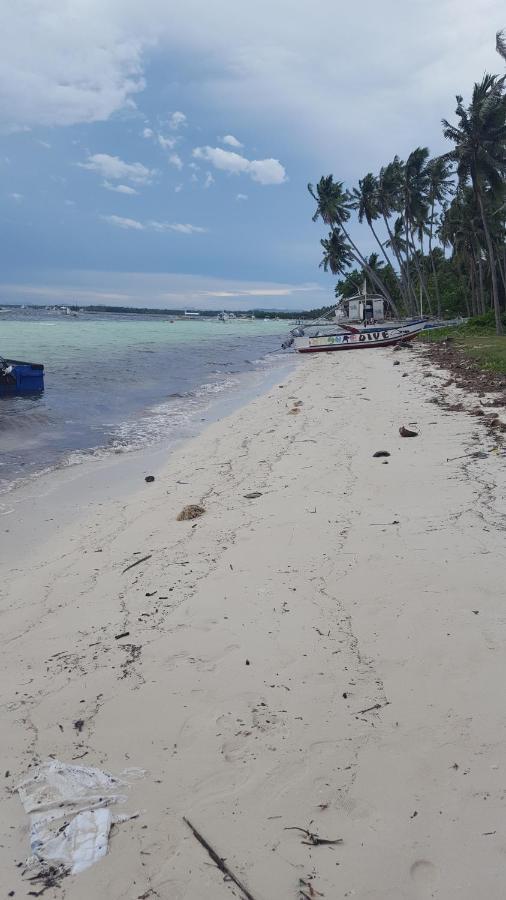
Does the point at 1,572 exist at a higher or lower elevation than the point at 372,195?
lower

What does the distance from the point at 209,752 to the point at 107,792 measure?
52 centimetres

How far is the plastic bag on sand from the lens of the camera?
2215mm

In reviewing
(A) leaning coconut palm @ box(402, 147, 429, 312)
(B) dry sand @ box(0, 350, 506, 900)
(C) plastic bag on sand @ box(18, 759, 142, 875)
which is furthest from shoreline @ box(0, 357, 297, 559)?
(A) leaning coconut palm @ box(402, 147, 429, 312)

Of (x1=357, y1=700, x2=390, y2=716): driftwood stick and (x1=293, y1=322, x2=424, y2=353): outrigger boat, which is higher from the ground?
(x1=293, y1=322, x2=424, y2=353): outrigger boat

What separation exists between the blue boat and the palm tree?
2334 centimetres

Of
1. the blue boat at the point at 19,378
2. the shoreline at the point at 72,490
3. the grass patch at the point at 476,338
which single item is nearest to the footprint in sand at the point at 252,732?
Answer: the shoreline at the point at 72,490

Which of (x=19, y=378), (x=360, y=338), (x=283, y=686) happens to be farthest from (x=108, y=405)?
(x=360, y=338)

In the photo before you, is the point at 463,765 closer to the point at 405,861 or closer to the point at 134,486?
the point at 405,861

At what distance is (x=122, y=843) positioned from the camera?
225cm

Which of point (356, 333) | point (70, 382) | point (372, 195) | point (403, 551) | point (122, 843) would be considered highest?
point (372, 195)

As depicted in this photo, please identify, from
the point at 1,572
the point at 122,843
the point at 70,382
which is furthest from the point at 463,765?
the point at 70,382

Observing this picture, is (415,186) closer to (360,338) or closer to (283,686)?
(360,338)

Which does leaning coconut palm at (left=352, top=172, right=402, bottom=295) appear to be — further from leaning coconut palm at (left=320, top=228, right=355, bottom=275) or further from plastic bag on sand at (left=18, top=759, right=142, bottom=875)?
plastic bag on sand at (left=18, top=759, right=142, bottom=875)

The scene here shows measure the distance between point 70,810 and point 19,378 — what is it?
18.4 metres
